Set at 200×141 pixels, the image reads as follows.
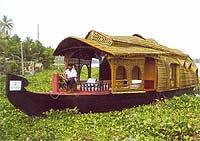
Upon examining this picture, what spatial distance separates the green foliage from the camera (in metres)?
6.87

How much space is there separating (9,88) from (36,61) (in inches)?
606

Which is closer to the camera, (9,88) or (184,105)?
(9,88)

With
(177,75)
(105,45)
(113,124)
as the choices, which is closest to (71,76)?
(105,45)

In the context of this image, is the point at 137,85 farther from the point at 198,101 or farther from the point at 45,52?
the point at 45,52

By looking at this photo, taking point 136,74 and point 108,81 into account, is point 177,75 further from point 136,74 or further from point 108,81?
point 108,81

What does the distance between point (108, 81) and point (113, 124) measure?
241 cm

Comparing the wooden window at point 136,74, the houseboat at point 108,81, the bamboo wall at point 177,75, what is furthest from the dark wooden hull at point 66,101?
the wooden window at point 136,74

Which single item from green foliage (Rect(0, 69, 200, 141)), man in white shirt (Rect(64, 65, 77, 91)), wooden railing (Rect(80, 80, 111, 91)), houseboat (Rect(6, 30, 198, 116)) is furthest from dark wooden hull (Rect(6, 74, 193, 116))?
man in white shirt (Rect(64, 65, 77, 91))

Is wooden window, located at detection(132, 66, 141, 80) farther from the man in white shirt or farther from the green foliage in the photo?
the man in white shirt

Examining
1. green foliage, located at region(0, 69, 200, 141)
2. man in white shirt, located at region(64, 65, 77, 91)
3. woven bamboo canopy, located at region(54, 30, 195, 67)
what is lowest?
green foliage, located at region(0, 69, 200, 141)

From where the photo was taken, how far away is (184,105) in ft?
33.0

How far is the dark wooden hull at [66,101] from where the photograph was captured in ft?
29.0

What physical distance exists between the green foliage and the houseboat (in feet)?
0.93

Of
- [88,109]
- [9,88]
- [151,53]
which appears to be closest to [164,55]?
[151,53]
